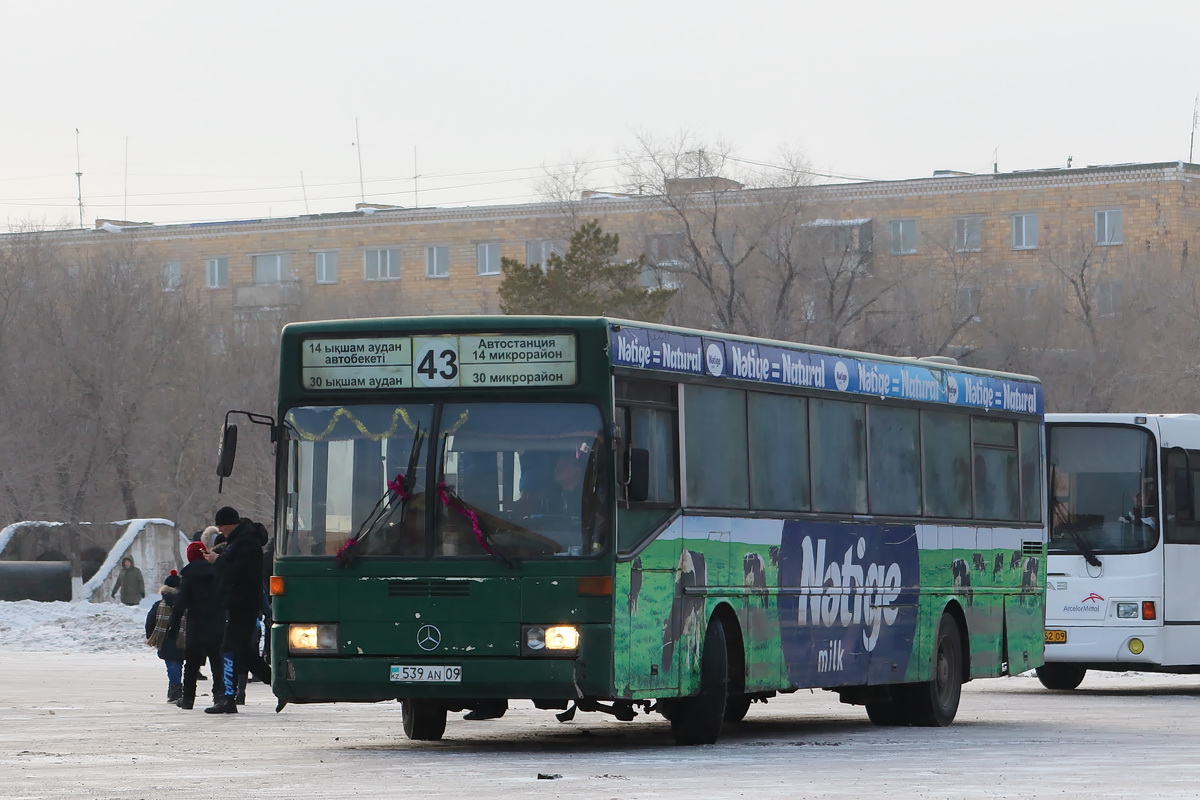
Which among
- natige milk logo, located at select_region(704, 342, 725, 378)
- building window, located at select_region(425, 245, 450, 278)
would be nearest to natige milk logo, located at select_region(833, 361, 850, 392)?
natige milk logo, located at select_region(704, 342, 725, 378)

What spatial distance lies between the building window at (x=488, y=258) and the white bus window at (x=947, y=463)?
77211 mm

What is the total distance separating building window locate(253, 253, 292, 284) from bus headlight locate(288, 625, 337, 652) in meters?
86.0

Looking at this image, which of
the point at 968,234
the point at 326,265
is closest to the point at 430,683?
the point at 968,234

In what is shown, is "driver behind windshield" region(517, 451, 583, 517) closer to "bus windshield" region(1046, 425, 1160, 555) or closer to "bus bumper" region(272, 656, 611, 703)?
"bus bumper" region(272, 656, 611, 703)

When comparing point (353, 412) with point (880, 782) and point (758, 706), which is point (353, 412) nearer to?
point (880, 782)

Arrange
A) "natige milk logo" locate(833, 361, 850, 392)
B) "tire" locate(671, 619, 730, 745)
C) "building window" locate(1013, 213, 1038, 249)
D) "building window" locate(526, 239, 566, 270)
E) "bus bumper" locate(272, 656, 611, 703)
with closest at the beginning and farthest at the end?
"bus bumper" locate(272, 656, 611, 703)
"tire" locate(671, 619, 730, 745)
"natige milk logo" locate(833, 361, 850, 392)
"building window" locate(1013, 213, 1038, 249)
"building window" locate(526, 239, 566, 270)

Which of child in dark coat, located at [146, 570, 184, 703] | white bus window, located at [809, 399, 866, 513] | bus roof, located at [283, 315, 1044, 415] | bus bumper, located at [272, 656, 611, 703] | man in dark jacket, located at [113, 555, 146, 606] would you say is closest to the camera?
bus bumper, located at [272, 656, 611, 703]

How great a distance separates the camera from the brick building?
73.0 metres

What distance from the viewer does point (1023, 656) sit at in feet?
66.3

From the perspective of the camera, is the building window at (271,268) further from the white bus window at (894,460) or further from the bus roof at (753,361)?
the white bus window at (894,460)

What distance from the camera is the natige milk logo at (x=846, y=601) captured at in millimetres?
16625

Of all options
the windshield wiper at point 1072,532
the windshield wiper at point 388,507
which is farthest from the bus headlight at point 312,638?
the windshield wiper at point 1072,532

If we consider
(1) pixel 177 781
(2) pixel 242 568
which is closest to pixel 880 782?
(1) pixel 177 781

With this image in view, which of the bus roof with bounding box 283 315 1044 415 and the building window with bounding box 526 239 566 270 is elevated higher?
the building window with bounding box 526 239 566 270
